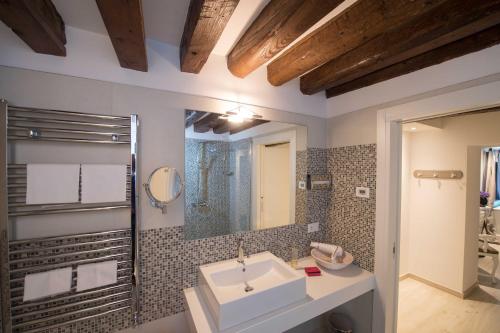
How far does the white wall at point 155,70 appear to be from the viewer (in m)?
1.02

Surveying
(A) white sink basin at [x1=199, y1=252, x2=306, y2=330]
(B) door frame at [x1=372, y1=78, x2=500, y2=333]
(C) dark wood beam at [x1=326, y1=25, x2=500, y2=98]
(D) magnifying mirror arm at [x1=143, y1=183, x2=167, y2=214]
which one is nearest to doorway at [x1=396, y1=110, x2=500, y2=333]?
(B) door frame at [x1=372, y1=78, x2=500, y2=333]

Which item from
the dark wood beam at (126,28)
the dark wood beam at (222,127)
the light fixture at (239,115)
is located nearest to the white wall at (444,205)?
the light fixture at (239,115)

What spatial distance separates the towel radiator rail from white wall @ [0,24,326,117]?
245mm

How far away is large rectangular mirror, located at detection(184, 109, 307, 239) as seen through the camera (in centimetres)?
141

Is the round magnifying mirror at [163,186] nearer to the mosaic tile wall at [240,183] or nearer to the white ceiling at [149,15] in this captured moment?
the mosaic tile wall at [240,183]

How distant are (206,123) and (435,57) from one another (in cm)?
158

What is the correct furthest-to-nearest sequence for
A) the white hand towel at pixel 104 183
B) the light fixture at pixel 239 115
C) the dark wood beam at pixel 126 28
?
the light fixture at pixel 239 115 → the white hand towel at pixel 104 183 → the dark wood beam at pixel 126 28

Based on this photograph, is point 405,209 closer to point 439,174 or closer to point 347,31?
point 439,174

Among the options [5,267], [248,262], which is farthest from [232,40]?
[5,267]

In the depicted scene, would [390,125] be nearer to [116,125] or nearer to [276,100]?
[276,100]

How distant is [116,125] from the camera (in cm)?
116

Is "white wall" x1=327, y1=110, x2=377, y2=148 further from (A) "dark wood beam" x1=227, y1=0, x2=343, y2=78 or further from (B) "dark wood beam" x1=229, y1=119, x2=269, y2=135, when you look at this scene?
(A) "dark wood beam" x1=227, y1=0, x2=343, y2=78

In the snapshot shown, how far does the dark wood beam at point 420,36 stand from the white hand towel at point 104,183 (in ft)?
5.24

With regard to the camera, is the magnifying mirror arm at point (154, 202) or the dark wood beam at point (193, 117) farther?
the dark wood beam at point (193, 117)
